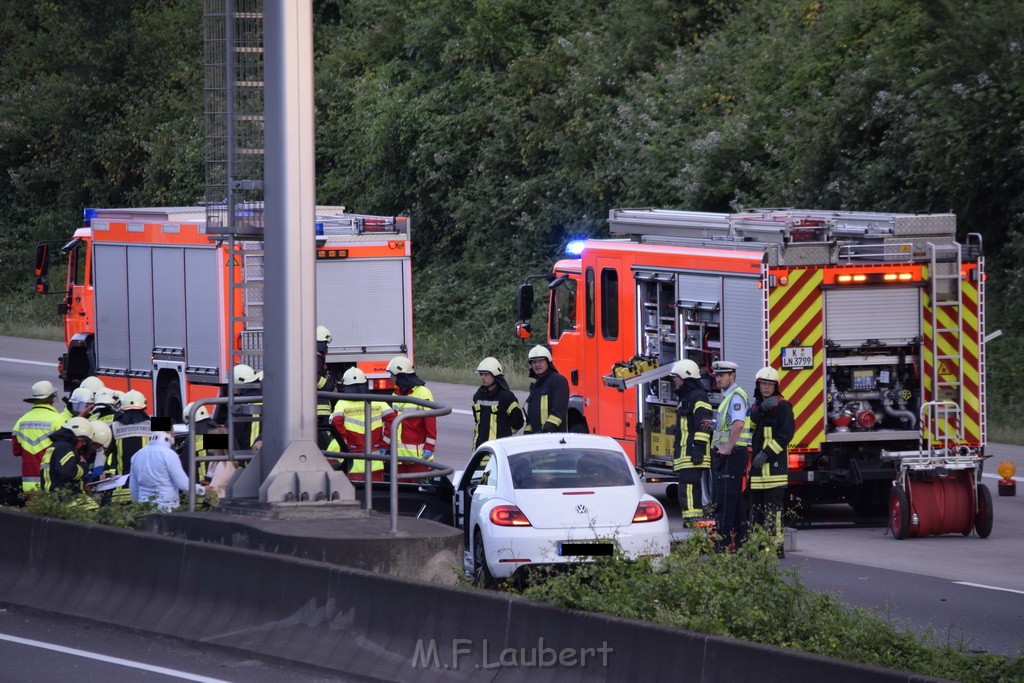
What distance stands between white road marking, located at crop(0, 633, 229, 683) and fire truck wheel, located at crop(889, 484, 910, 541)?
26.8 ft

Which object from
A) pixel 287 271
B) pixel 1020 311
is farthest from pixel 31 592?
pixel 1020 311

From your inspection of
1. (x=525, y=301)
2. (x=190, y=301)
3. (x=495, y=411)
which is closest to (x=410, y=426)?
(x=495, y=411)

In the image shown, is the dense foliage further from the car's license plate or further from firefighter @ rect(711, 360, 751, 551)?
the car's license plate

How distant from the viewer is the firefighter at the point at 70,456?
41.9 ft

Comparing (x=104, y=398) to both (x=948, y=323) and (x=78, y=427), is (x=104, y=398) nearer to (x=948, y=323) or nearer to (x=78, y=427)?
(x=78, y=427)

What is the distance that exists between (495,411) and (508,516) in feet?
12.4

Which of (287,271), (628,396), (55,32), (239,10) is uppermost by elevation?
(55,32)

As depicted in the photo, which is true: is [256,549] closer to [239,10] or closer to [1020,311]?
[239,10]

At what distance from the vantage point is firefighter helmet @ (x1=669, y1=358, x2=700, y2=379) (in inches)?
594

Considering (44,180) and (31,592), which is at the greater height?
(44,180)

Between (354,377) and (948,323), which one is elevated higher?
(948,323)

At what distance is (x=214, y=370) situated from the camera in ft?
69.2

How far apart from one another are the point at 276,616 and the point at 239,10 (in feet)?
14.1

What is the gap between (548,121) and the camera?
3497cm
